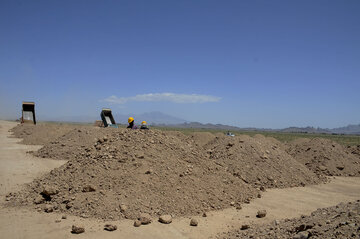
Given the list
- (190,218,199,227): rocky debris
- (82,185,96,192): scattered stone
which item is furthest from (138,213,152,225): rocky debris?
(82,185,96,192): scattered stone

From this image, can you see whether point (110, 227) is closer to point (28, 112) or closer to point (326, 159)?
point (326, 159)

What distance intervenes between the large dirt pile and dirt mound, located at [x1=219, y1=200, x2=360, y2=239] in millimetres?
5036

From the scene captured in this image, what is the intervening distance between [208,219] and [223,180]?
82.5 inches

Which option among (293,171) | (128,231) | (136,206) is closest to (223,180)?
(136,206)

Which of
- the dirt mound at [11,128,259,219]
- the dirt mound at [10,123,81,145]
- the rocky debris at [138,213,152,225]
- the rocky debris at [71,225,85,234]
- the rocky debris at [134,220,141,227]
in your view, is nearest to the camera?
the rocky debris at [71,225,85,234]

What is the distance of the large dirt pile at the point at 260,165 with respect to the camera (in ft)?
34.3

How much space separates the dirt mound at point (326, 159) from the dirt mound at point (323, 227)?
32.0ft

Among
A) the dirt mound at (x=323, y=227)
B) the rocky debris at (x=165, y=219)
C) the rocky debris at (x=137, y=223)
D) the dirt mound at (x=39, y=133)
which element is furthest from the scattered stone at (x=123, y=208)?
the dirt mound at (x=39, y=133)

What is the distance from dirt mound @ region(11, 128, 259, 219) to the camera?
20.8 ft

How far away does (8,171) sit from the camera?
10.5 metres

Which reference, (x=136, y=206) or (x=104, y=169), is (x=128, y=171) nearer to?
(x=104, y=169)

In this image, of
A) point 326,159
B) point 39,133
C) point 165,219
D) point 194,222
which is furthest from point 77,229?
point 39,133

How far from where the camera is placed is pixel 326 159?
1441 centimetres

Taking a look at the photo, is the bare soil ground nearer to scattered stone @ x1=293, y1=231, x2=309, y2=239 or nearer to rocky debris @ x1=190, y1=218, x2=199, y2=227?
rocky debris @ x1=190, y1=218, x2=199, y2=227
